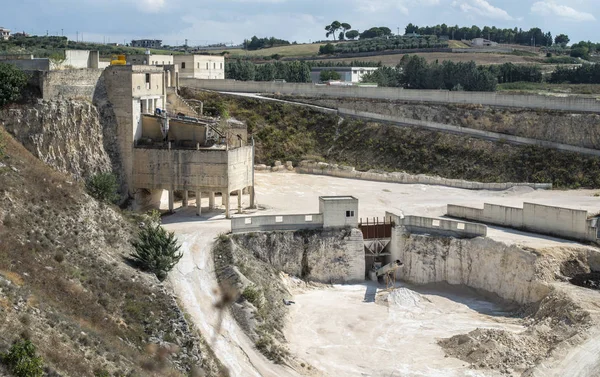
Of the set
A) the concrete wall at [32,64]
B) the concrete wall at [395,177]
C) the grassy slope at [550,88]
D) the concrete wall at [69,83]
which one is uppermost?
the grassy slope at [550,88]

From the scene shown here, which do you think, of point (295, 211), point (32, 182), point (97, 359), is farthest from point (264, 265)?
point (97, 359)

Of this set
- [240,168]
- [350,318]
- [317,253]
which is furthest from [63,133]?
[350,318]

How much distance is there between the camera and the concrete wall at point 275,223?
152 ft

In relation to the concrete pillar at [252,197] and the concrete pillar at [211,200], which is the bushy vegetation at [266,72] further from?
the concrete pillar at [211,200]

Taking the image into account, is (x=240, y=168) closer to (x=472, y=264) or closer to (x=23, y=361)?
(x=472, y=264)

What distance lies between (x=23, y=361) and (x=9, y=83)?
2590 cm

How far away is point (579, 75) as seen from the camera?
4444 inches

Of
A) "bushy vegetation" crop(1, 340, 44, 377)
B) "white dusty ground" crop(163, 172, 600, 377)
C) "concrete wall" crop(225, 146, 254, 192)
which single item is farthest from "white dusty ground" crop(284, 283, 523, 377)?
"bushy vegetation" crop(1, 340, 44, 377)

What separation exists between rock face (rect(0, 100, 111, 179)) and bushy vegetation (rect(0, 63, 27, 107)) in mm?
599

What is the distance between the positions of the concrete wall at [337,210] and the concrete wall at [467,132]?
943 inches

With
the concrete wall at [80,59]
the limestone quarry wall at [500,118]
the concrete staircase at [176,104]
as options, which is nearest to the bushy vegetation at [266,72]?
the limestone quarry wall at [500,118]

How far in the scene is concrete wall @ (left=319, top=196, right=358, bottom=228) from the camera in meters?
48.5

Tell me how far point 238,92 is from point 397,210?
30.8 m

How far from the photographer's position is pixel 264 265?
149 ft
